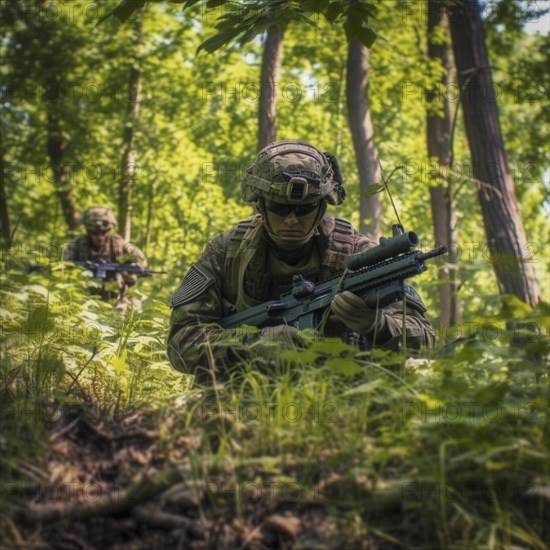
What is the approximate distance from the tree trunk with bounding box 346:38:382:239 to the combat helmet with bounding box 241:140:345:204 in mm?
8222

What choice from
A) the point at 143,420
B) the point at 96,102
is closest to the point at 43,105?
the point at 96,102

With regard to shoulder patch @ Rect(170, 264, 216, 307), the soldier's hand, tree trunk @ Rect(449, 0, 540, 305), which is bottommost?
the soldier's hand

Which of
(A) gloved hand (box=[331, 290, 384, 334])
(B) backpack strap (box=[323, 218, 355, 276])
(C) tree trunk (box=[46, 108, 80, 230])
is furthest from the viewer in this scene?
(C) tree trunk (box=[46, 108, 80, 230])

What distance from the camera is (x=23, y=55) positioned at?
643 inches

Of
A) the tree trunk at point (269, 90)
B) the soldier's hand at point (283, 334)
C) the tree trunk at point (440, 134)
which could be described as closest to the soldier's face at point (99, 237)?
the tree trunk at point (269, 90)

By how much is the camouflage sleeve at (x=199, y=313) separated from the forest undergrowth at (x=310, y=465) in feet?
4.37

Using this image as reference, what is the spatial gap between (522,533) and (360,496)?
50cm

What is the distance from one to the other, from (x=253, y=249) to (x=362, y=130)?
342 inches

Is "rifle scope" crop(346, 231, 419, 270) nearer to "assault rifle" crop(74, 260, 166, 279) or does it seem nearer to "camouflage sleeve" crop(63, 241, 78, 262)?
"assault rifle" crop(74, 260, 166, 279)

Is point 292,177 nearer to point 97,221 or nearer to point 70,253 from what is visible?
point 97,221

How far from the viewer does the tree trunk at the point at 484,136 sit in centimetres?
849

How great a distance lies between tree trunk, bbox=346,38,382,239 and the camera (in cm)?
1327

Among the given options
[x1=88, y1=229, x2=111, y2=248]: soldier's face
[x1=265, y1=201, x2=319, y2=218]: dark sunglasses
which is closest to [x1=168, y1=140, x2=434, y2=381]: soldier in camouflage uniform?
[x1=265, y1=201, x2=319, y2=218]: dark sunglasses

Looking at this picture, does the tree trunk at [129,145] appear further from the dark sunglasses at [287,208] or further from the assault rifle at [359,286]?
the dark sunglasses at [287,208]
